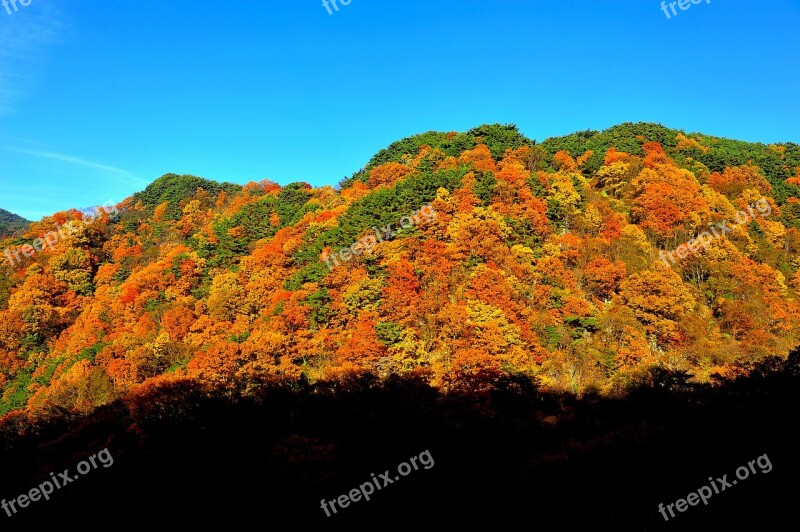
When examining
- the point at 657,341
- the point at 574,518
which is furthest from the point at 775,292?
the point at 574,518

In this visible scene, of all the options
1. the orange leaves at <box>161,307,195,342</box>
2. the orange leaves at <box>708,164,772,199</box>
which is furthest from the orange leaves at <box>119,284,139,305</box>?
the orange leaves at <box>708,164,772,199</box>

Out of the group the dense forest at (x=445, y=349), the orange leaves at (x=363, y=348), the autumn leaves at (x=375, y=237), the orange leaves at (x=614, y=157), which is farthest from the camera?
the orange leaves at (x=614, y=157)

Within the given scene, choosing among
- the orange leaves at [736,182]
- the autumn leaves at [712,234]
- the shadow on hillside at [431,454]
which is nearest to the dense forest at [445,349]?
the shadow on hillside at [431,454]

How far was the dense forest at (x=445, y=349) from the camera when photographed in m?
20.6

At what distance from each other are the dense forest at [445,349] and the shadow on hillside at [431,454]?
14 centimetres

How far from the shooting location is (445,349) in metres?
39.5

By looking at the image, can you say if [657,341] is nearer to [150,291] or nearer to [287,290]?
[287,290]

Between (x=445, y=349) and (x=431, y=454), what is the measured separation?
13940 millimetres

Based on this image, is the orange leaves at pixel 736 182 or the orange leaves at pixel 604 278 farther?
the orange leaves at pixel 736 182

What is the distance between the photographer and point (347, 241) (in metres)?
57.6

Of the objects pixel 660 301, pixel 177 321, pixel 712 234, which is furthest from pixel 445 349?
pixel 712 234

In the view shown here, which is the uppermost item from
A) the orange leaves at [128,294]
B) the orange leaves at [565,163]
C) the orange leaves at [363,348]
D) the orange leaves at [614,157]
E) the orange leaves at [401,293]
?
the orange leaves at [128,294]

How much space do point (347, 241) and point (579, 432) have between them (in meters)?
37.5

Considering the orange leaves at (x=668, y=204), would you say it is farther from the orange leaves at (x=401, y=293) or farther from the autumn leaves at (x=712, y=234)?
the orange leaves at (x=401, y=293)
